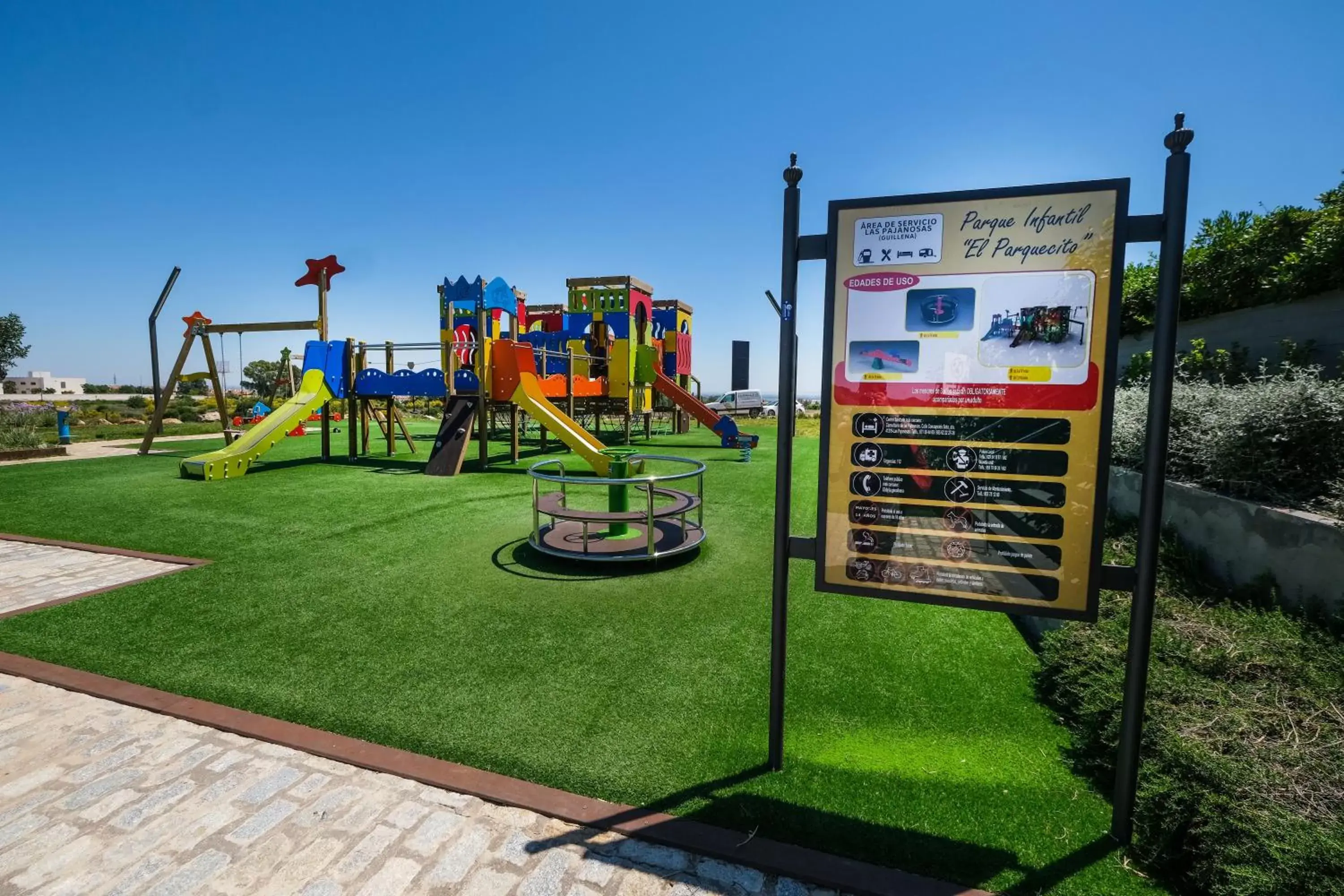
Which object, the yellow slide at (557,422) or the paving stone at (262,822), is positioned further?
the yellow slide at (557,422)

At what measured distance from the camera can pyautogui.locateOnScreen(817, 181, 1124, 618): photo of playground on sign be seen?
2564mm

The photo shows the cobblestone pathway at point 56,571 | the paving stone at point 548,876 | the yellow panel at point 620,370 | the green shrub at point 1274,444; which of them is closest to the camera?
the paving stone at point 548,876

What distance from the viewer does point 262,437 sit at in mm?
12805

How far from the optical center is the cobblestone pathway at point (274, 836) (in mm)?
2416

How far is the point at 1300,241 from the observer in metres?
6.37

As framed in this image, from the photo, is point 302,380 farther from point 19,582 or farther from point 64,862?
point 64,862

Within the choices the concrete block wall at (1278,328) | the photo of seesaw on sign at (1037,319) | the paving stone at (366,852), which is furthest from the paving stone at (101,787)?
the concrete block wall at (1278,328)

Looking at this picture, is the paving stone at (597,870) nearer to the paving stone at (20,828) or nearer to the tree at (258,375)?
the paving stone at (20,828)

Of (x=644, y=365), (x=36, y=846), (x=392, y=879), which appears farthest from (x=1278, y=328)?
(x=644, y=365)

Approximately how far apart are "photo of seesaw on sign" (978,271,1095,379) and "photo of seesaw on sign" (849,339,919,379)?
28 cm

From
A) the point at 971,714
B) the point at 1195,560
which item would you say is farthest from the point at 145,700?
the point at 1195,560

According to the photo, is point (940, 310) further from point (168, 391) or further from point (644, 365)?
point (168, 391)

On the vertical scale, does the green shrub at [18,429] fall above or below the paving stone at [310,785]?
above

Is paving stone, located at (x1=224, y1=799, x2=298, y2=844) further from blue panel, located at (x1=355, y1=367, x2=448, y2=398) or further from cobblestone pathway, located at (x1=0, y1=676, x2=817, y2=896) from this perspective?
blue panel, located at (x1=355, y1=367, x2=448, y2=398)
